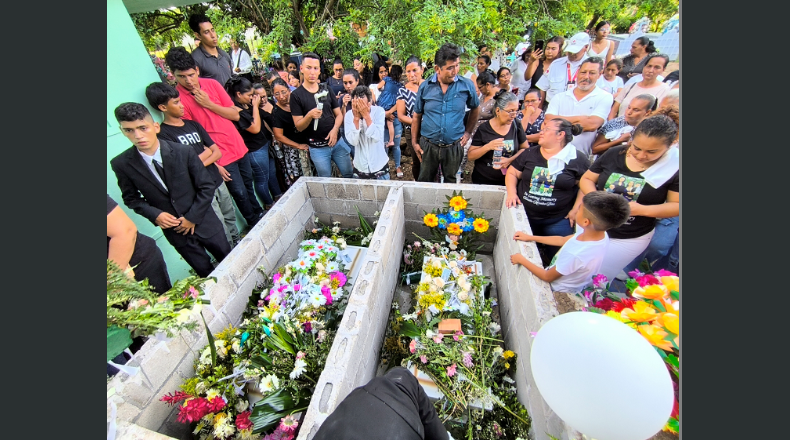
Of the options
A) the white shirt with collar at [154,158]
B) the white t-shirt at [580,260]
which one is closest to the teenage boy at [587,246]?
the white t-shirt at [580,260]

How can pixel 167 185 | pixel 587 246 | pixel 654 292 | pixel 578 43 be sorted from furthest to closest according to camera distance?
pixel 578 43 < pixel 167 185 < pixel 587 246 < pixel 654 292

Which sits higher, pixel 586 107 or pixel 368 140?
pixel 586 107

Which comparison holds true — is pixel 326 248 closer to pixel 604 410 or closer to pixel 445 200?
pixel 445 200

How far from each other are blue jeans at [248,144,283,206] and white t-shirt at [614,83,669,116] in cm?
431

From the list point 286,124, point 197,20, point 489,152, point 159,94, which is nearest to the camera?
point 159,94

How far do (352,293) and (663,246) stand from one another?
271 cm

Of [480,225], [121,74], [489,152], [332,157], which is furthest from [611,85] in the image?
[121,74]

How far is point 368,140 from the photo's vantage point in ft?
12.0

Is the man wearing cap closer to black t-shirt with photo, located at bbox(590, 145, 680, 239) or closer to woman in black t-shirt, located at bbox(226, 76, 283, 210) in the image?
black t-shirt with photo, located at bbox(590, 145, 680, 239)

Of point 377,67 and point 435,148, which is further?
point 377,67

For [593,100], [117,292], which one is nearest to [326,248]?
[117,292]

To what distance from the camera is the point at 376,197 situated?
338cm

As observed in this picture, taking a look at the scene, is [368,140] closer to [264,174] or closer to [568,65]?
[264,174]

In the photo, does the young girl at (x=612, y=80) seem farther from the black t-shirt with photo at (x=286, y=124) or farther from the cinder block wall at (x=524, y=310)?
the black t-shirt with photo at (x=286, y=124)
